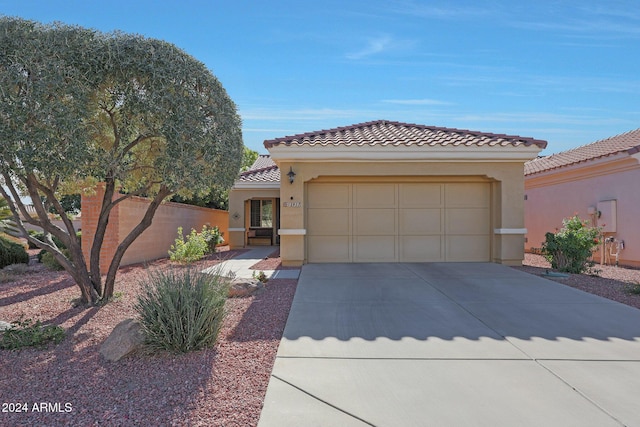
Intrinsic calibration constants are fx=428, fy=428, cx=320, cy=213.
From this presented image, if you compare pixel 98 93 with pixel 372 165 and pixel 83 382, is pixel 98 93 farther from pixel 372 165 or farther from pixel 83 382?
pixel 372 165

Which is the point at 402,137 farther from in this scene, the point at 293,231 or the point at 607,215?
the point at 607,215

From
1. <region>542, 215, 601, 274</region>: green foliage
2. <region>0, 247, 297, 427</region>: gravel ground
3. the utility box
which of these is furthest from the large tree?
the utility box

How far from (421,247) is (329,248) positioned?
2.61 m

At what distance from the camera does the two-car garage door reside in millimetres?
12141

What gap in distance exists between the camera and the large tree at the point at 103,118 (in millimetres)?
5523

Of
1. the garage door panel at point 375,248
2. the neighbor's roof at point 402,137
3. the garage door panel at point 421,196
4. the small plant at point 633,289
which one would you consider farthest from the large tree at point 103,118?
the small plant at point 633,289

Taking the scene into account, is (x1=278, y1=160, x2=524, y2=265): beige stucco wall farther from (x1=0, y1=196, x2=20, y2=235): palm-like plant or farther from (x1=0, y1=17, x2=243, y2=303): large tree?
(x1=0, y1=196, x2=20, y2=235): palm-like plant

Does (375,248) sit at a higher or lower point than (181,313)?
higher

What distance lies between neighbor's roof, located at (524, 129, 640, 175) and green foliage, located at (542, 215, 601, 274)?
2719 mm

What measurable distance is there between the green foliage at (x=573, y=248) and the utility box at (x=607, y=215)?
2115mm

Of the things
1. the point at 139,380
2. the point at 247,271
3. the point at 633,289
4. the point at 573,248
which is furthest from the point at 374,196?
the point at 139,380

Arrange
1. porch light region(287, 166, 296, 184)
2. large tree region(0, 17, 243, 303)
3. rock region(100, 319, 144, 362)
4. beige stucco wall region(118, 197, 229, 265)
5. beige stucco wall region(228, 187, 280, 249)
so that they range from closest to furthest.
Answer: rock region(100, 319, 144, 362), large tree region(0, 17, 243, 303), porch light region(287, 166, 296, 184), beige stucco wall region(118, 197, 229, 265), beige stucco wall region(228, 187, 280, 249)

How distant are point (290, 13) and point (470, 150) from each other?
18.5 feet

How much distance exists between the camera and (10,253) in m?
12.1
